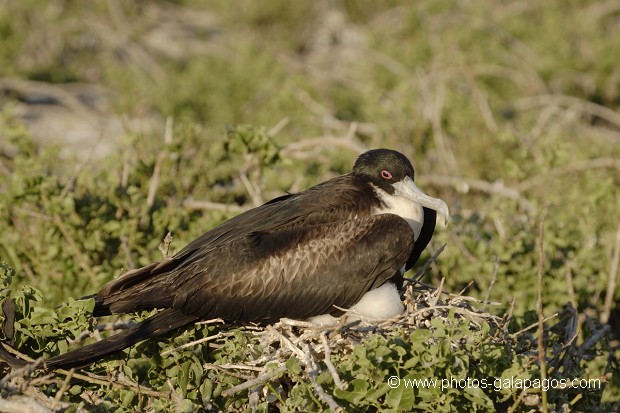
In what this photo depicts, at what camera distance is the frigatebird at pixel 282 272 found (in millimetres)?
3697

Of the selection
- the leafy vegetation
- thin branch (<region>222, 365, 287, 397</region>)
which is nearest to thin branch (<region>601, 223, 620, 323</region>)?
the leafy vegetation

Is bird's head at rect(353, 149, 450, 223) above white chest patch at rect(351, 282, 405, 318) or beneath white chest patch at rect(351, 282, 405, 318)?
above

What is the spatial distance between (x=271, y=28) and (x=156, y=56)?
1.70 m

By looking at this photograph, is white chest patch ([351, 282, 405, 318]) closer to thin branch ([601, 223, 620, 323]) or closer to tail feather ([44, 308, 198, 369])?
tail feather ([44, 308, 198, 369])

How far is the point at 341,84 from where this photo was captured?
394 inches

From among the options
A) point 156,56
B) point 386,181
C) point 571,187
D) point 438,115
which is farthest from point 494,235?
point 156,56

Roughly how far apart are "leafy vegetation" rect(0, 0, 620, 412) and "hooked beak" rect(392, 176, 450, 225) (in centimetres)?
31

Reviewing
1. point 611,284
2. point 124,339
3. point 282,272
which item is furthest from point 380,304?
point 611,284

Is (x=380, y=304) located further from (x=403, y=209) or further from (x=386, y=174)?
(x=386, y=174)

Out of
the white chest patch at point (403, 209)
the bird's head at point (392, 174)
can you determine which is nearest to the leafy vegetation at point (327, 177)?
the white chest patch at point (403, 209)

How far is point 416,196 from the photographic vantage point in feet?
13.1

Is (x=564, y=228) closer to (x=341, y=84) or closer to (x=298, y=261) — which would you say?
(x=298, y=261)

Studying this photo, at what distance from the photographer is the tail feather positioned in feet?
11.0

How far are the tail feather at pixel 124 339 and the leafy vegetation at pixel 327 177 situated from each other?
0.06 meters
